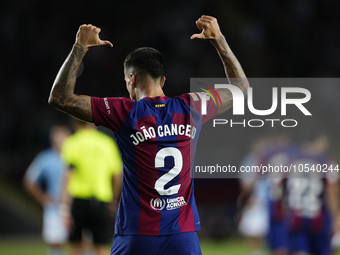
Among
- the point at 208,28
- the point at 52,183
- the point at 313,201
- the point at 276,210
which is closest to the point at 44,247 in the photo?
the point at 52,183

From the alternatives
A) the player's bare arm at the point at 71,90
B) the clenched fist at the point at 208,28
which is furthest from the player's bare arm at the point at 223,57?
the player's bare arm at the point at 71,90

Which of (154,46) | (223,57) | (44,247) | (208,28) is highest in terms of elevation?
(154,46)

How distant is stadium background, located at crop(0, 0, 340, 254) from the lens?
540 inches

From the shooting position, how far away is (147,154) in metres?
2.75

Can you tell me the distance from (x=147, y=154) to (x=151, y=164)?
0.21 feet

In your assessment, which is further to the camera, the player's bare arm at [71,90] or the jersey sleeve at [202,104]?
the jersey sleeve at [202,104]

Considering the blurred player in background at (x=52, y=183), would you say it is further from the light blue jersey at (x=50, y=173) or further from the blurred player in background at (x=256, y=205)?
the blurred player in background at (x=256, y=205)

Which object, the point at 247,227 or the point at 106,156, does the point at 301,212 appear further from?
the point at 106,156

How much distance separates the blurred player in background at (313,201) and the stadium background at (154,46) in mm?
6051

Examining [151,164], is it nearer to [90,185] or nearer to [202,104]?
[202,104]

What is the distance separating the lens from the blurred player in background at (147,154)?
106 inches

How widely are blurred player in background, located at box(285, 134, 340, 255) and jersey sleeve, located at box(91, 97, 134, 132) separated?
13.7 feet

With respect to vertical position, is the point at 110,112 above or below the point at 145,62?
below

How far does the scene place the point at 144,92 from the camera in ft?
9.60
